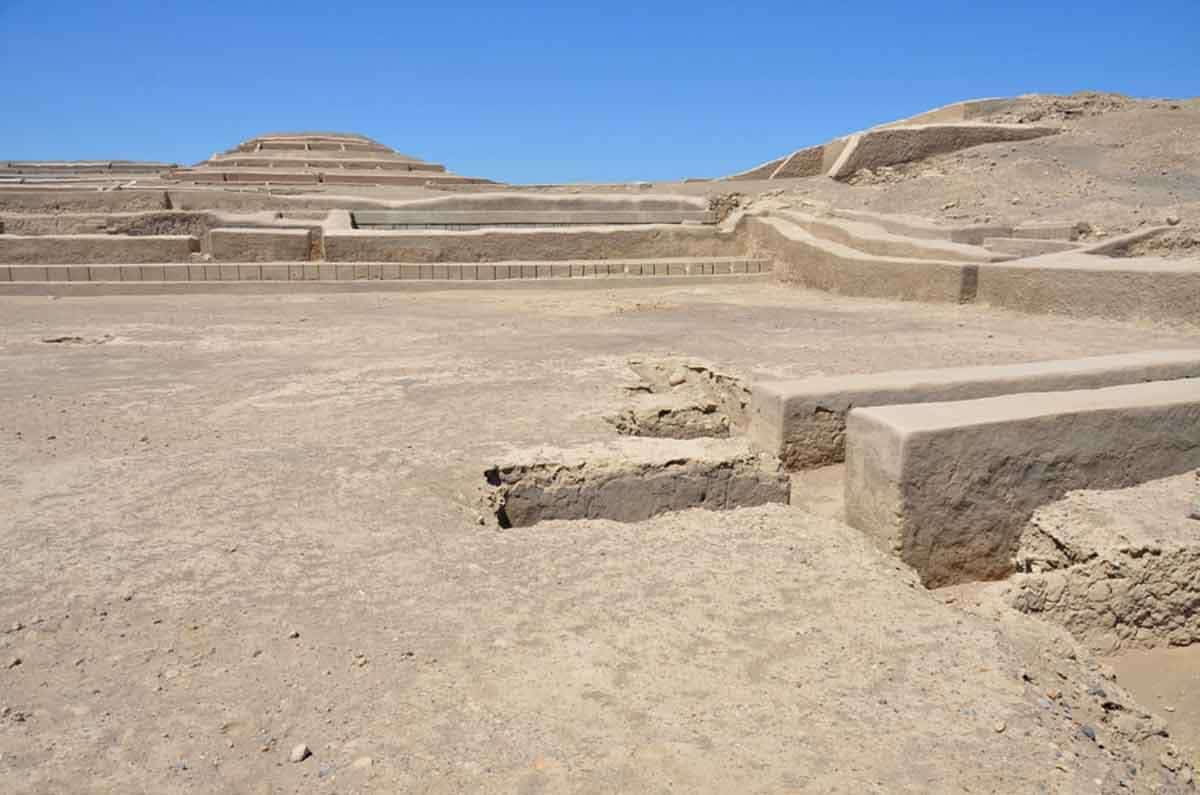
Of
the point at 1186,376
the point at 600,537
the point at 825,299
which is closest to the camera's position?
the point at 600,537

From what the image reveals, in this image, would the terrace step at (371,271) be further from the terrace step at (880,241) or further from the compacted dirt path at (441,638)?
the compacted dirt path at (441,638)

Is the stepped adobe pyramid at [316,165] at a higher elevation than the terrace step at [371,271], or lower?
higher

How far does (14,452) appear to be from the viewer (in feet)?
13.2

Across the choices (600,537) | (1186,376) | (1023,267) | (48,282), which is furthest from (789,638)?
(48,282)

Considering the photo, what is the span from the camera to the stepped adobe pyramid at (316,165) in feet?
58.3

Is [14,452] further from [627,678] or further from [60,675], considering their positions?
[627,678]

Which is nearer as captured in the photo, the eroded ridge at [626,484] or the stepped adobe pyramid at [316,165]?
the eroded ridge at [626,484]

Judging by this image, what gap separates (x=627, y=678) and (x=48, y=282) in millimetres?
9684

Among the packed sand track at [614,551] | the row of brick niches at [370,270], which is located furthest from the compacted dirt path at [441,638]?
the row of brick niches at [370,270]

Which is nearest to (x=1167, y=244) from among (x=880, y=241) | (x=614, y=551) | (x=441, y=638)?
(x=880, y=241)

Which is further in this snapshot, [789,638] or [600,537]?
[600,537]

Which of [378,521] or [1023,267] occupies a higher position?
[1023,267]

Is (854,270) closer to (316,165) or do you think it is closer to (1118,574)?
(1118,574)

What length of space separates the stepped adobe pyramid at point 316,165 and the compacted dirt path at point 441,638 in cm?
1437
